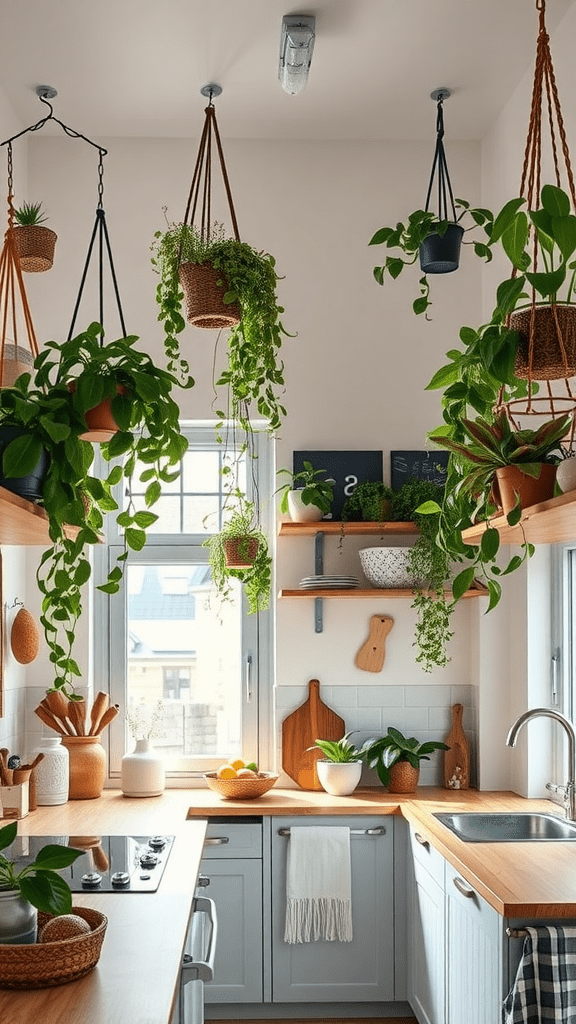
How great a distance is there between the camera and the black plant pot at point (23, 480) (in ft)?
7.06

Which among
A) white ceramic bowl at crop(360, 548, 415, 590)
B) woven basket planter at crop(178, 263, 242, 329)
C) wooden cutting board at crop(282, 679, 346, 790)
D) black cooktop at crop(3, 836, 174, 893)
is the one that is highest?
woven basket planter at crop(178, 263, 242, 329)

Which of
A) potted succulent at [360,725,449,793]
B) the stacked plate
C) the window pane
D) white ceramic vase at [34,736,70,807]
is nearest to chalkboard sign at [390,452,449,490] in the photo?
the stacked plate

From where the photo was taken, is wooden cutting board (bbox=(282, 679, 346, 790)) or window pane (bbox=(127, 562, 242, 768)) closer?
wooden cutting board (bbox=(282, 679, 346, 790))

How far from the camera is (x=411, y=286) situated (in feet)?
15.2

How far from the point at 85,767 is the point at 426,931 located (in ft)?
4.66

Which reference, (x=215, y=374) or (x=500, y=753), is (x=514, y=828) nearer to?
(x=500, y=753)

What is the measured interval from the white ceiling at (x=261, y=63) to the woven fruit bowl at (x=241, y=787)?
2579 mm

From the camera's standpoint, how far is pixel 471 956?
10.0 feet

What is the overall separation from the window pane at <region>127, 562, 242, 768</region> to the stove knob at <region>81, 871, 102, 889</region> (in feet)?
5.77

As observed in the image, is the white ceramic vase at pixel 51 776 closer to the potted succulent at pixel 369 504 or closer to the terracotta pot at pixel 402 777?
the terracotta pot at pixel 402 777

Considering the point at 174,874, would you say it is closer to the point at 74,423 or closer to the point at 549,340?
the point at 74,423

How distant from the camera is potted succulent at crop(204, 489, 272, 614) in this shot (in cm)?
421

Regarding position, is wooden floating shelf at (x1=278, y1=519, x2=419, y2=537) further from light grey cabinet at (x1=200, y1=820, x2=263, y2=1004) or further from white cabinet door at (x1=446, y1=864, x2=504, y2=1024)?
white cabinet door at (x1=446, y1=864, x2=504, y2=1024)

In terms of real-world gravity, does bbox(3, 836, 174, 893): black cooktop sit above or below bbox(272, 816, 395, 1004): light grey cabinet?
above
